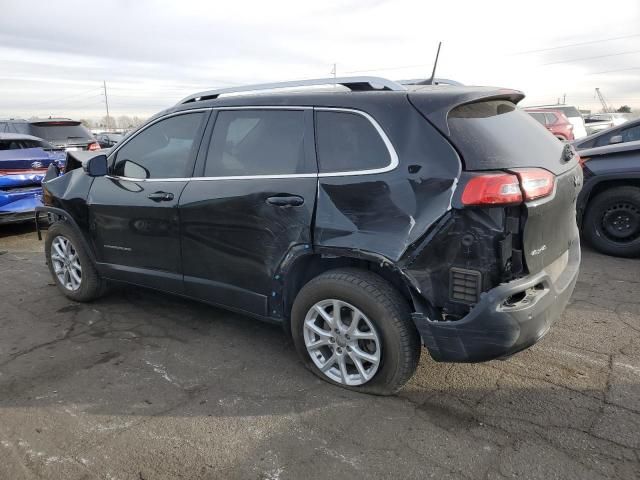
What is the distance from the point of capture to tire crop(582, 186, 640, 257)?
18.4ft

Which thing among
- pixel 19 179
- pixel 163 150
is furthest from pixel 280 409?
pixel 19 179

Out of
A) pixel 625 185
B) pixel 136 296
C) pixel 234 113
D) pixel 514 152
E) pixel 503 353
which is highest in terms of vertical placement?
pixel 234 113

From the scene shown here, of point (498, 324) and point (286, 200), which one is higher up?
point (286, 200)

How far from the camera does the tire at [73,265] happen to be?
4.54m

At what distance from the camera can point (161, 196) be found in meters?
3.77

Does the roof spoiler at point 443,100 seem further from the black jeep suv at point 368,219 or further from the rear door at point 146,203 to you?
the rear door at point 146,203

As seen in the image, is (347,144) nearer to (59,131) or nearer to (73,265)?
(73,265)

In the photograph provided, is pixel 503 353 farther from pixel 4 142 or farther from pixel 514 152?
pixel 4 142

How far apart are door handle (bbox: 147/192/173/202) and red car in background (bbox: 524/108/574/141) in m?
13.3

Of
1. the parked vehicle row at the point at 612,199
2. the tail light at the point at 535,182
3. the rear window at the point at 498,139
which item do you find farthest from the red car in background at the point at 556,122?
the tail light at the point at 535,182

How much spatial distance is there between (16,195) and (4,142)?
1225mm

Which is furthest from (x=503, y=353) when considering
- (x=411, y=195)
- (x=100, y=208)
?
(x=100, y=208)

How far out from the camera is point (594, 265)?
544 centimetres

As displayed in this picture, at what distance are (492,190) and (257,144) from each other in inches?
62.0
